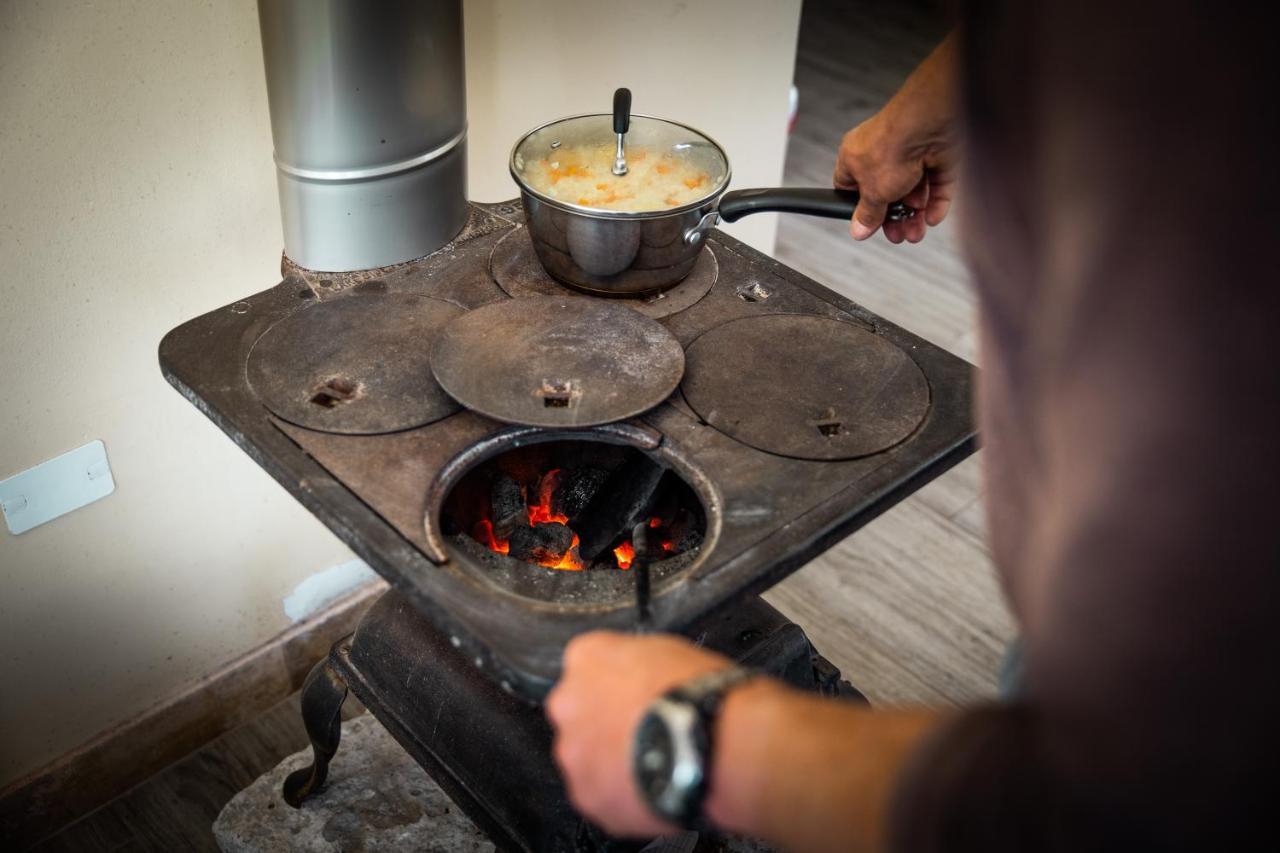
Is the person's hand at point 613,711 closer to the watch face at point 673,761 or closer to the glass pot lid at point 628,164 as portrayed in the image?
the watch face at point 673,761

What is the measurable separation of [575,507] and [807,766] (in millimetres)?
697

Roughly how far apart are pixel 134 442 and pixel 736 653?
913mm

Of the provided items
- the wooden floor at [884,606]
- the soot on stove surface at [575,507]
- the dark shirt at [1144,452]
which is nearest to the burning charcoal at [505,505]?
the soot on stove surface at [575,507]

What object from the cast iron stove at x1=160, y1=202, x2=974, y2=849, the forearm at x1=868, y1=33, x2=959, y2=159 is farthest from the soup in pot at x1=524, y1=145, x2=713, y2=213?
the forearm at x1=868, y1=33, x2=959, y2=159

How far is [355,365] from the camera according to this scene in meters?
1.24

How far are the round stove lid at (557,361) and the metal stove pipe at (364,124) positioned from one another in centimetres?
20

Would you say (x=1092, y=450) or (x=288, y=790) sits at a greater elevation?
(x=1092, y=450)

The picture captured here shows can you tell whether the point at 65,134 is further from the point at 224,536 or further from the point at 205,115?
the point at 224,536

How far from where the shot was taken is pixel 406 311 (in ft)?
4.38

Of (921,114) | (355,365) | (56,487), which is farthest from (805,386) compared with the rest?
(56,487)

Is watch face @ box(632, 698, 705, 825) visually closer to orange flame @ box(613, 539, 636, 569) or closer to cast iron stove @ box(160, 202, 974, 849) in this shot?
cast iron stove @ box(160, 202, 974, 849)

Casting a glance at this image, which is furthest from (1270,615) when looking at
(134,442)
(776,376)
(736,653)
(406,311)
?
(134,442)

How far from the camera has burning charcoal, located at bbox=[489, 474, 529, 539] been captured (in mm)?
1326

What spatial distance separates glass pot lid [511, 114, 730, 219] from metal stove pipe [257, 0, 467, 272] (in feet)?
0.37
